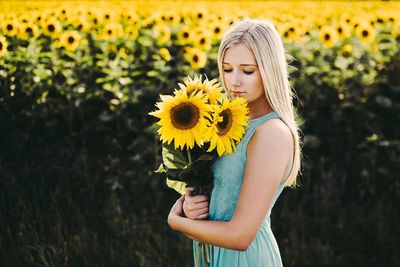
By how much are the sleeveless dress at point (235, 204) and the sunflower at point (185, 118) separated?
0.50ft

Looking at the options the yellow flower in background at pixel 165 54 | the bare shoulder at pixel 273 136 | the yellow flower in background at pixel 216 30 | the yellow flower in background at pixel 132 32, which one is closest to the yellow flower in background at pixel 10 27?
the yellow flower in background at pixel 132 32

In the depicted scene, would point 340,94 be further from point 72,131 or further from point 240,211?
point 240,211

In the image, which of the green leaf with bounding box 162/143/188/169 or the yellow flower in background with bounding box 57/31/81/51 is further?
the yellow flower in background with bounding box 57/31/81/51

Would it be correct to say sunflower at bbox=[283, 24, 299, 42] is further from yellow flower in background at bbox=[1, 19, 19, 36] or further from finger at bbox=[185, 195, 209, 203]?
finger at bbox=[185, 195, 209, 203]

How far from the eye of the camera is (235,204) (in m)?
2.06

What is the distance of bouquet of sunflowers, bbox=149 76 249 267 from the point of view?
A: 187cm

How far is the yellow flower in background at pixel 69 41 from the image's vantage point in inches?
163

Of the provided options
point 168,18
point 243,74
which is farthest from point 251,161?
point 168,18

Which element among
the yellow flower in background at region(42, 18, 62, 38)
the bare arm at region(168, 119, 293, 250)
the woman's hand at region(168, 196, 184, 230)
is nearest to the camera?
the bare arm at region(168, 119, 293, 250)

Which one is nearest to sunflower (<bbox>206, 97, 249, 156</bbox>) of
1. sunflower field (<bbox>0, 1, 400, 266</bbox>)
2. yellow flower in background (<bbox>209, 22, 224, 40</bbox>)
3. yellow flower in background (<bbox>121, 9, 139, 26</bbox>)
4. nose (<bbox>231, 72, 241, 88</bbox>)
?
nose (<bbox>231, 72, 241, 88</bbox>)

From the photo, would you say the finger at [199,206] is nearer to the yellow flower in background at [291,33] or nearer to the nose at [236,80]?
the nose at [236,80]

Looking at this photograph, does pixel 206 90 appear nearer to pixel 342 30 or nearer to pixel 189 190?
pixel 189 190

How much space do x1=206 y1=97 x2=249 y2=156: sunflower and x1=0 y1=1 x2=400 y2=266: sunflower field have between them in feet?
6.08

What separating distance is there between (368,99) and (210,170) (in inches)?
108
